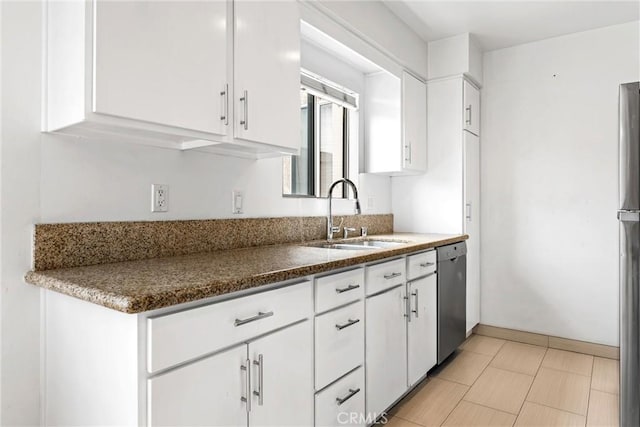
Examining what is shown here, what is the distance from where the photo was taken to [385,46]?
2686mm

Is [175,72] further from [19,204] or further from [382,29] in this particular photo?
[382,29]

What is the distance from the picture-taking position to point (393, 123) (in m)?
3.01

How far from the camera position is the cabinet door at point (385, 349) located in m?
1.90

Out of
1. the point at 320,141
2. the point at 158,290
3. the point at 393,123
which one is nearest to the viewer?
the point at 158,290

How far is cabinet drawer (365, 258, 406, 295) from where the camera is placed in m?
1.90

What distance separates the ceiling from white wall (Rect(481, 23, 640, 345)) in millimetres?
176

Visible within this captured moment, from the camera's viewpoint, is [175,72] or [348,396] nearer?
[175,72]

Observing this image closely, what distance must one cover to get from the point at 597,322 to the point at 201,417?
316 centimetres

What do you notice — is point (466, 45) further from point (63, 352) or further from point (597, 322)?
point (63, 352)

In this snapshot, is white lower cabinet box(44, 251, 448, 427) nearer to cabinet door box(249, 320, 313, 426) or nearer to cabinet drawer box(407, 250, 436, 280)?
cabinet door box(249, 320, 313, 426)

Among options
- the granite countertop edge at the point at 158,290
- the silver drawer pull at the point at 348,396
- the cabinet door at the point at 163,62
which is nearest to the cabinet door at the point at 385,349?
the silver drawer pull at the point at 348,396

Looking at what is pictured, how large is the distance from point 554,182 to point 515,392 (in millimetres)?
1722

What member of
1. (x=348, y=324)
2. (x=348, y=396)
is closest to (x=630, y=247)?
(x=348, y=324)

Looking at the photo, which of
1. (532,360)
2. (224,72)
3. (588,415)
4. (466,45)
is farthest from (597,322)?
(224,72)
